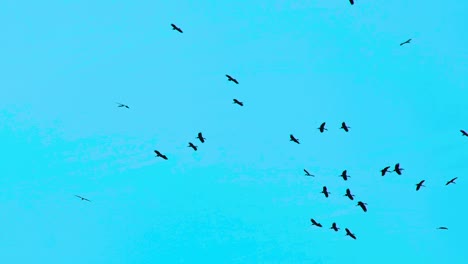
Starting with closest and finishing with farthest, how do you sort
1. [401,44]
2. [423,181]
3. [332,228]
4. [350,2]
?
[350,2] < [401,44] < [423,181] < [332,228]

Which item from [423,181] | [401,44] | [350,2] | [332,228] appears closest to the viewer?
[350,2]

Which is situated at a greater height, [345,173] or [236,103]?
[236,103]

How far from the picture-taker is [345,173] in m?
68.7

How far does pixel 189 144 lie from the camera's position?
73.9 metres

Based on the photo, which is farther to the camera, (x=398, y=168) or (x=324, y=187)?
(x=324, y=187)

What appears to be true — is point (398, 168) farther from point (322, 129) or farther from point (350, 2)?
point (350, 2)

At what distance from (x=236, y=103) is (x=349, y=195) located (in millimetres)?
14072

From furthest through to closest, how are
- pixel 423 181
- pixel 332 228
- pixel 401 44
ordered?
pixel 332 228
pixel 423 181
pixel 401 44

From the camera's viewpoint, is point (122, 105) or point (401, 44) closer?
point (401, 44)

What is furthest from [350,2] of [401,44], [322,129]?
[322,129]

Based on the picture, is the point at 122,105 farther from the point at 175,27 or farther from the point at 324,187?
the point at 324,187

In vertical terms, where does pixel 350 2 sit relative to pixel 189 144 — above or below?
above

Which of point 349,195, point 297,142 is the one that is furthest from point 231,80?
point 349,195

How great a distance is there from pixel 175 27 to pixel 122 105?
8443 millimetres
